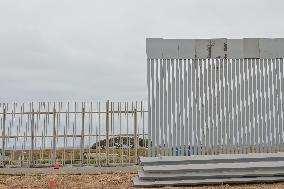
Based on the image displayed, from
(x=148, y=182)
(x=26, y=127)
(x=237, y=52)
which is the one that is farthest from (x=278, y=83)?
(x=26, y=127)

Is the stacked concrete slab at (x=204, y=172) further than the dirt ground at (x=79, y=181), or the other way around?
the dirt ground at (x=79, y=181)

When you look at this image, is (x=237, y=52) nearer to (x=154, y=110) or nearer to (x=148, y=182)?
(x=154, y=110)

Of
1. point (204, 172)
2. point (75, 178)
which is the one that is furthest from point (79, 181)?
point (204, 172)

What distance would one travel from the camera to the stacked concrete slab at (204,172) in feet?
48.0

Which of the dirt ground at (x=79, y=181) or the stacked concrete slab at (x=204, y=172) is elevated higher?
the stacked concrete slab at (x=204, y=172)

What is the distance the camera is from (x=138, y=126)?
1911 centimetres

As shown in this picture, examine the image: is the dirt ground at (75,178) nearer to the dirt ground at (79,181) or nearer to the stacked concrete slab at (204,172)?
the dirt ground at (79,181)

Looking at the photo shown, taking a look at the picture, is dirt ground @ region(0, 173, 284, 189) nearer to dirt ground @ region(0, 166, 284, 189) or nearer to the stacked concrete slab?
dirt ground @ region(0, 166, 284, 189)

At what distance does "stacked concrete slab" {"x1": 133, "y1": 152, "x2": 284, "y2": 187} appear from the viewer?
14.6 m

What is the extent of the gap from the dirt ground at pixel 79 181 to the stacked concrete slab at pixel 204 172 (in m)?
0.27

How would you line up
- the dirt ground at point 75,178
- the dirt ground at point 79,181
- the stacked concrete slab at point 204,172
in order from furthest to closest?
the dirt ground at point 75,178
the dirt ground at point 79,181
the stacked concrete slab at point 204,172

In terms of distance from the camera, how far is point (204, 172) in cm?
1477

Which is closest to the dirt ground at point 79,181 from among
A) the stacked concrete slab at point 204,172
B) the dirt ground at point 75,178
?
the dirt ground at point 75,178

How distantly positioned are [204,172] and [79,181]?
421 centimetres
